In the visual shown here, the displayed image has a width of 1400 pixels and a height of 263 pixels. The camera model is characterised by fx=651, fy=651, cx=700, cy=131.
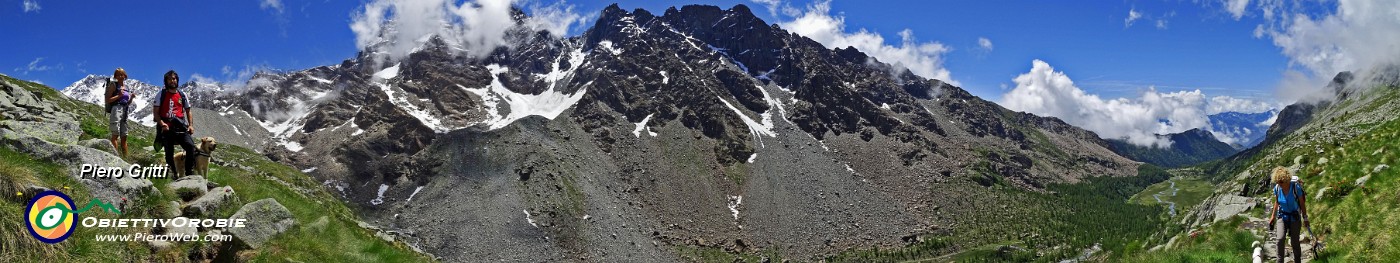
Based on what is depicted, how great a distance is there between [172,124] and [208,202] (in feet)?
16.4

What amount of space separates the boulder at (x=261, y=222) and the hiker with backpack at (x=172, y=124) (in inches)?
185

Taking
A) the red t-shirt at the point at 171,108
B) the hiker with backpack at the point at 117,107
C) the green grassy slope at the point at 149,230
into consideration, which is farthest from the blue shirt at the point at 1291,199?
the hiker with backpack at the point at 117,107

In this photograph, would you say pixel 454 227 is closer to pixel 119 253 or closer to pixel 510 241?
pixel 510 241

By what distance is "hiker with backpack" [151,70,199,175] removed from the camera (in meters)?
17.9

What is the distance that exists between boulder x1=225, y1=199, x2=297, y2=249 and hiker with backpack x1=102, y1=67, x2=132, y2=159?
841 cm

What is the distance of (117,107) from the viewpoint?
64.1 ft

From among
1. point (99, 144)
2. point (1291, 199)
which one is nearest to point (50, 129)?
point (99, 144)

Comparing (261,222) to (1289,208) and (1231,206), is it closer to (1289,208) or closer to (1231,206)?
(1289,208)

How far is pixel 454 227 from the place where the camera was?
485 feet

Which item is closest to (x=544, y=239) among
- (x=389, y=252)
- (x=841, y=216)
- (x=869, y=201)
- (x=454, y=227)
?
(x=454, y=227)

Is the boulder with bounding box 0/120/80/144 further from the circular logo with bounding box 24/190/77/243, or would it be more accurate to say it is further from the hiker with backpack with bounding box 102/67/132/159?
the circular logo with bounding box 24/190/77/243

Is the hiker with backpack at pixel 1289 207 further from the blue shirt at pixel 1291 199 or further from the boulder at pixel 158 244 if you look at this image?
the boulder at pixel 158 244

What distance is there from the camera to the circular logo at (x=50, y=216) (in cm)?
1070

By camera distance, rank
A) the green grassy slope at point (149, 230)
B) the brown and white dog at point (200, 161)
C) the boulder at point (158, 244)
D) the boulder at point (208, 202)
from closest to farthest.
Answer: the green grassy slope at point (149, 230), the boulder at point (158, 244), the boulder at point (208, 202), the brown and white dog at point (200, 161)
